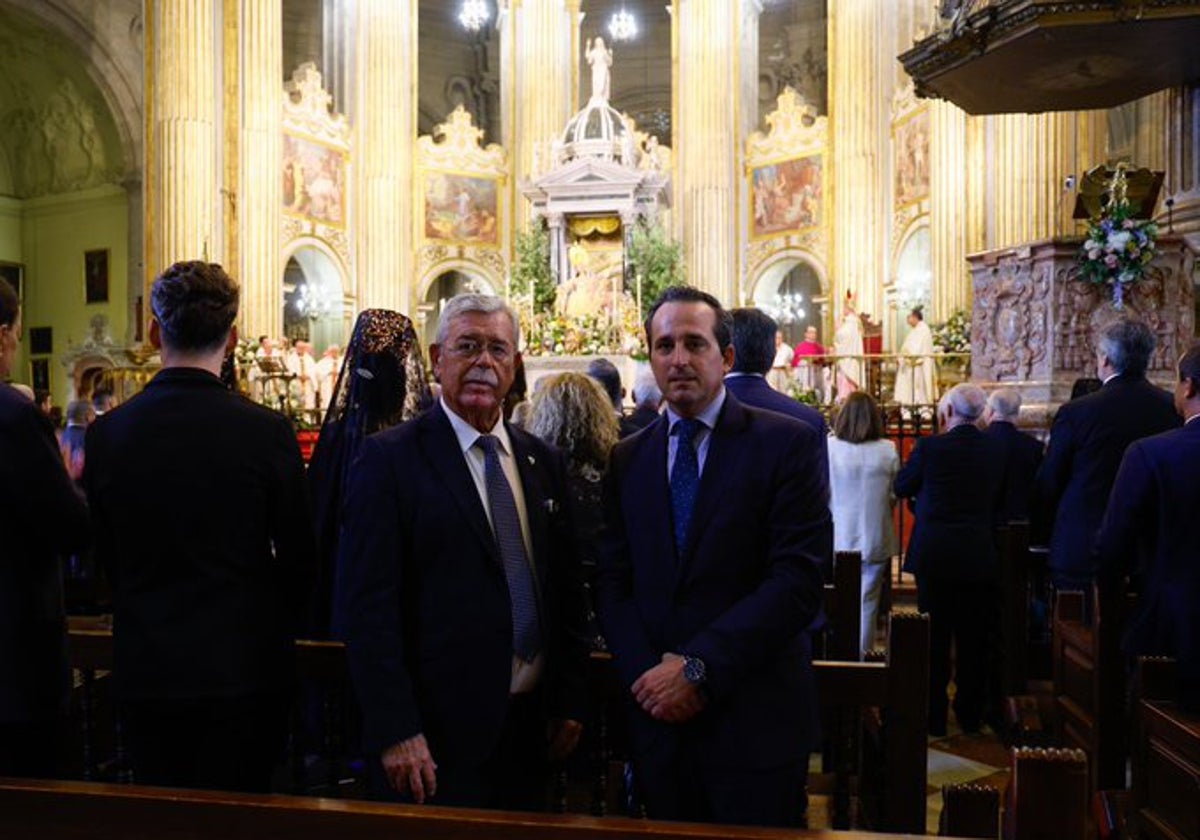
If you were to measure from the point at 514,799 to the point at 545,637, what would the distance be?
344 mm

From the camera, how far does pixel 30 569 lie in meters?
2.40

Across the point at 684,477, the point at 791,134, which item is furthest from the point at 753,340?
the point at 791,134

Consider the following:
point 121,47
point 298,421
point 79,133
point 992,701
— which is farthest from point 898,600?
point 79,133

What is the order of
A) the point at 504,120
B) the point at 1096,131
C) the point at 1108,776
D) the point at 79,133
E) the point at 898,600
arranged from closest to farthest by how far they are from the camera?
the point at 1108,776
the point at 898,600
the point at 1096,131
the point at 79,133
the point at 504,120

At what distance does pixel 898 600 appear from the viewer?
7.23m

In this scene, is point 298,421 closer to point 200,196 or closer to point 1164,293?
point 200,196

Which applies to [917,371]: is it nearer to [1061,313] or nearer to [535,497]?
[1061,313]

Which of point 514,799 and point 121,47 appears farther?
point 121,47

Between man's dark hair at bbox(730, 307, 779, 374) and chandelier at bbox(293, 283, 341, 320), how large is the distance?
62.6 ft

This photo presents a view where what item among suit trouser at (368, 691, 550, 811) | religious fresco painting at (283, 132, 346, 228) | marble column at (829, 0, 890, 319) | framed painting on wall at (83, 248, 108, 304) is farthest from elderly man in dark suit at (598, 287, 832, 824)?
framed painting on wall at (83, 248, 108, 304)

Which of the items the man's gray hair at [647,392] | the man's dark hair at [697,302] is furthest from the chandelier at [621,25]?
the man's dark hair at [697,302]

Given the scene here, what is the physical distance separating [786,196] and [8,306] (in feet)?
69.7

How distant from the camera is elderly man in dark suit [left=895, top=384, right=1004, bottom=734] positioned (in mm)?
5078

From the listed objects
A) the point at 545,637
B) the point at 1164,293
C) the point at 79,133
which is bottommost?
the point at 545,637
